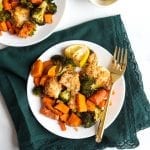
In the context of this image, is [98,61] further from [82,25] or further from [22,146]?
[22,146]

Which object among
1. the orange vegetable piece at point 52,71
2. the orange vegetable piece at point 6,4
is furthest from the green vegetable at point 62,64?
the orange vegetable piece at point 6,4

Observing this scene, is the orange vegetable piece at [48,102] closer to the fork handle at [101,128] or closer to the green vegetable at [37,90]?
the green vegetable at [37,90]

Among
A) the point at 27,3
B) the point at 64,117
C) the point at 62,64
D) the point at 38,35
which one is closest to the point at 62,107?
the point at 64,117

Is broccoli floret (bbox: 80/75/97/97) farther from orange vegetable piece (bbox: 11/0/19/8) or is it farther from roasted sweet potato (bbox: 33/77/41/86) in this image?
orange vegetable piece (bbox: 11/0/19/8)

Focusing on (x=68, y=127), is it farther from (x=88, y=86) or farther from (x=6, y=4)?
(x=6, y=4)

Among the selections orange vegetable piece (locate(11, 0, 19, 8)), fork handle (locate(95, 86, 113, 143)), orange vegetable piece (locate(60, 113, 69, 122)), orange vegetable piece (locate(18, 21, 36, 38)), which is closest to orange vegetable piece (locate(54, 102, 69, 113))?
orange vegetable piece (locate(60, 113, 69, 122))

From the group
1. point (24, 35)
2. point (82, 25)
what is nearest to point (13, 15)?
point (24, 35)

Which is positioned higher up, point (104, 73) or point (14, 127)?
point (104, 73)
